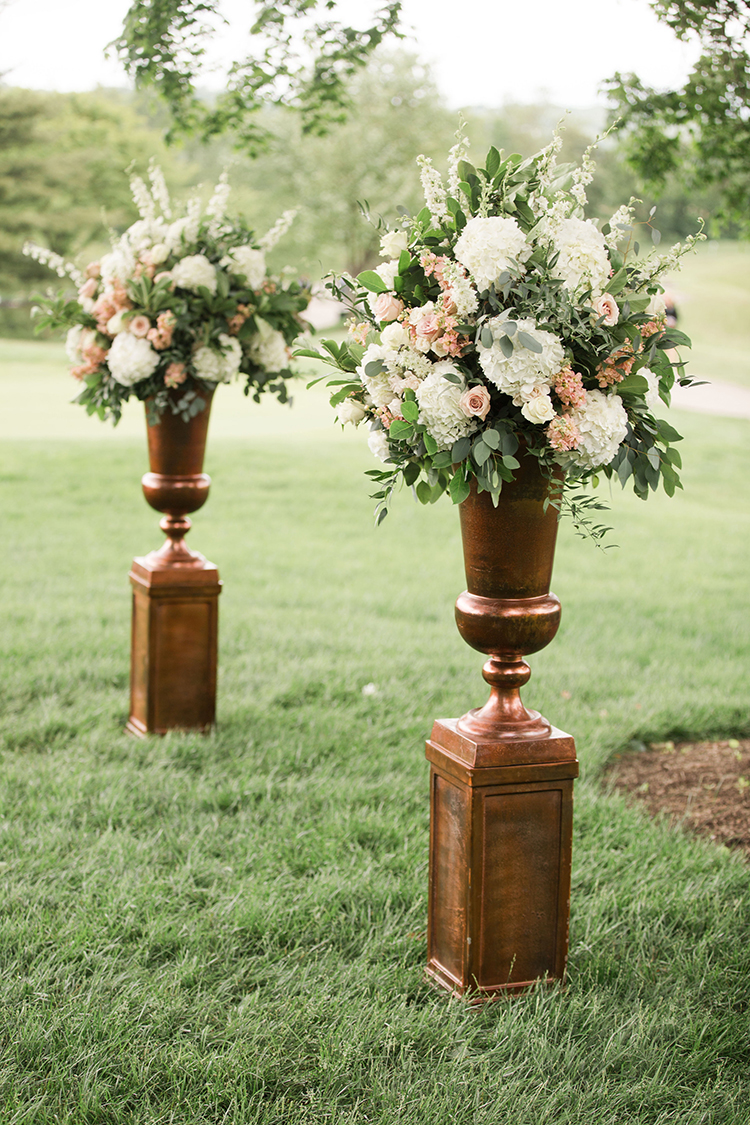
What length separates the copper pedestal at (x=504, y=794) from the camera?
8.56 ft

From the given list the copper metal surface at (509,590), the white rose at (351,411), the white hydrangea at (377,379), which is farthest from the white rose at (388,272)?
the copper metal surface at (509,590)

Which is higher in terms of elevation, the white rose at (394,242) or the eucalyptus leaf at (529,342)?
the white rose at (394,242)

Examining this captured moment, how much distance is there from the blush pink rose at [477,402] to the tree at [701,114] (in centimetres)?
228

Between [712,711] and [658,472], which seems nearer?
[658,472]

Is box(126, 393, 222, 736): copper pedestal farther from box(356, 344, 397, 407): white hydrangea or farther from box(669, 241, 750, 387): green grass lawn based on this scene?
box(669, 241, 750, 387): green grass lawn

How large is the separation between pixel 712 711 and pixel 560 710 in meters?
0.76

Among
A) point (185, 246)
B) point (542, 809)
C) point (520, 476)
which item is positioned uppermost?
point (185, 246)

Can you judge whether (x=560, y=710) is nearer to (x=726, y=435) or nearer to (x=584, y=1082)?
(x=584, y=1082)

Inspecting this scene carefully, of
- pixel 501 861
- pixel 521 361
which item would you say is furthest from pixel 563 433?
pixel 501 861

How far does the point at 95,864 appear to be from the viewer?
3.26 metres

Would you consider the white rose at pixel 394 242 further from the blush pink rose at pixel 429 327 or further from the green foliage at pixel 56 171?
the green foliage at pixel 56 171

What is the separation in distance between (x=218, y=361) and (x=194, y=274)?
38cm

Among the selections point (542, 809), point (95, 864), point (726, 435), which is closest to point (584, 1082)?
point (542, 809)

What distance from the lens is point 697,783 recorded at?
4172 millimetres
